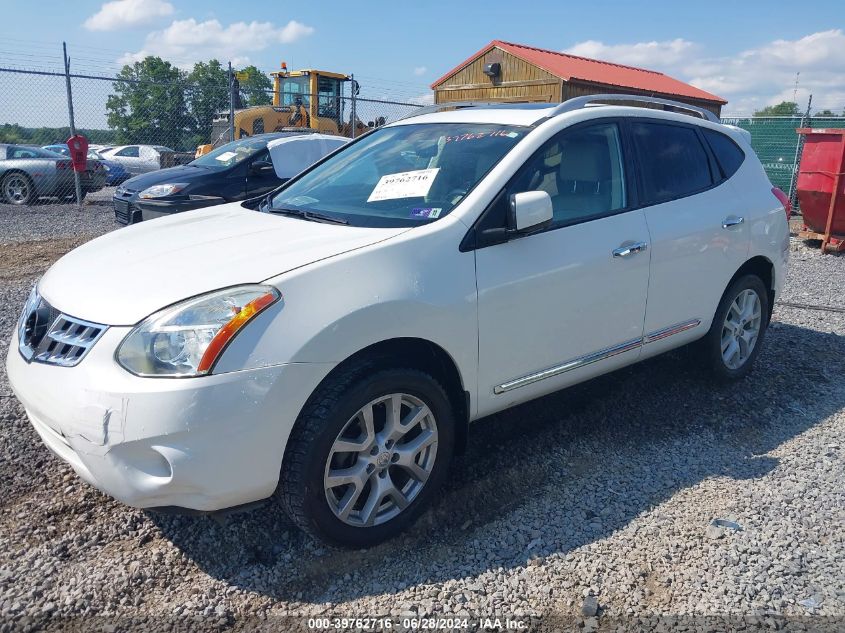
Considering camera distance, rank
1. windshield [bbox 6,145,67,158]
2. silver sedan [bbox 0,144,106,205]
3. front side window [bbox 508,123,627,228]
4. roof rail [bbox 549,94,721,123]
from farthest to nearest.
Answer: windshield [bbox 6,145,67,158] → silver sedan [bbox 0,144,106,205] → roof rail [bbox 549,94,721,123] → front side window [bbox 508,123,627,228]

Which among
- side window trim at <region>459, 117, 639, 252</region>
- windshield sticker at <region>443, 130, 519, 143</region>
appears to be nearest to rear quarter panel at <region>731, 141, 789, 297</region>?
side window trim at <region>459, 117, 639, 252</region>

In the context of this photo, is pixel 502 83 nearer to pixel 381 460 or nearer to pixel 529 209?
pixel 529 209

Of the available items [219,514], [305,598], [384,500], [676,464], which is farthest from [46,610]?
[676,464]

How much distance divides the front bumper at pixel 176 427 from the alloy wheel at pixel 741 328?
314cm

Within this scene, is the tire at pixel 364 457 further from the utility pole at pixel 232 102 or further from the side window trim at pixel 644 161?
the utility pole at pixel 232 102

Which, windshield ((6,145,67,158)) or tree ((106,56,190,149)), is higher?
tree ((106,56,190,149))

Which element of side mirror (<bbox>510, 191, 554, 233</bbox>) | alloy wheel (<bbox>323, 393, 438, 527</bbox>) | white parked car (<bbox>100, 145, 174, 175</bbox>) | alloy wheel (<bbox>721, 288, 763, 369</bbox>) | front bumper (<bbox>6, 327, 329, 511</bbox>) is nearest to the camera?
front bumper (<bbox>6, 327, 329, 511</bbox>)

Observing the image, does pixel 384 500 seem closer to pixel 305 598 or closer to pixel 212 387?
pixel 305 598

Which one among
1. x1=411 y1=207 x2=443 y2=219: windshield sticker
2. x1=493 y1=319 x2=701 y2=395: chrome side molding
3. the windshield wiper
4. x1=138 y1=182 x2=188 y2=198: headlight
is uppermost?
x1=411 y1=207 x2=443 y2=219: windshield sticker

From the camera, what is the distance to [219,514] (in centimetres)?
254

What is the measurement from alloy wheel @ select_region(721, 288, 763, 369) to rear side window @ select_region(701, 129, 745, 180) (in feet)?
2.64

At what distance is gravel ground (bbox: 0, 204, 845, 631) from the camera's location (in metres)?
2.57

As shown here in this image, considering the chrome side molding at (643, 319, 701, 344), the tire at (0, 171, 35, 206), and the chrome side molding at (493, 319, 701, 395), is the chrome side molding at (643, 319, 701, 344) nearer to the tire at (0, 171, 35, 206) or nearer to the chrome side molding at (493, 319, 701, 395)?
the chrome side molding at (493, 319, 701, 395)

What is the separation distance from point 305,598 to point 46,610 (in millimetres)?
916
